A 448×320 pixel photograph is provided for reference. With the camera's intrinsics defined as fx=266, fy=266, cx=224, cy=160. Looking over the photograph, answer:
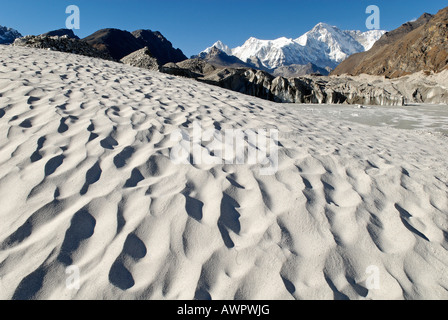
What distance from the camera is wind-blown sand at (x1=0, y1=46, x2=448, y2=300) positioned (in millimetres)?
1419

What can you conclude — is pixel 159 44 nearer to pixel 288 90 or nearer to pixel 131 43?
pixel 131 43

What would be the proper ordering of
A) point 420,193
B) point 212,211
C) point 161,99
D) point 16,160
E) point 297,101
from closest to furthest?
1. point 212,211
2. point 16,160
3. point 420,193
4. point 161,99
5. point 297,101

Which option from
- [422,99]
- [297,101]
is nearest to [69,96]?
[297,101]

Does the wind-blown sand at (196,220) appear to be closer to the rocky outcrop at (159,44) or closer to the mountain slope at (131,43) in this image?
the mountain slope at (131,43)

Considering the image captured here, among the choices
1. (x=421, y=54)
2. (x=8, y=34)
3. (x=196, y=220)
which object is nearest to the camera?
(x=196, y=220)

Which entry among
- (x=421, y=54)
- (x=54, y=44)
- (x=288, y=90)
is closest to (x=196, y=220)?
(x=54, y=44)

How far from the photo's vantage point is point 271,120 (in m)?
4.23

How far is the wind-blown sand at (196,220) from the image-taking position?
4.66 feet

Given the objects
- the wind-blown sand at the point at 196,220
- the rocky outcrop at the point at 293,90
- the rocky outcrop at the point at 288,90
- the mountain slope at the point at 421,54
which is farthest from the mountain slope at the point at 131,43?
the wind-blown sand at the point at 196,220

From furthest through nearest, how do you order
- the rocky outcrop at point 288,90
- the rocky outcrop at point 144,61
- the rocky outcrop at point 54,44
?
the rocky outcrop at point 288,90
the rocky outcrop at point 144,61
the rocky outcrop at point 54,44

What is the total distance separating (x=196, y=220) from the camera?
1772 mm

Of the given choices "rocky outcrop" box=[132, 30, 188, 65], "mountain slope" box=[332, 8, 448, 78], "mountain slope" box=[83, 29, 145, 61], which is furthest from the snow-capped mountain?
"mountain slope" box=[332, 8, 448, 78]
